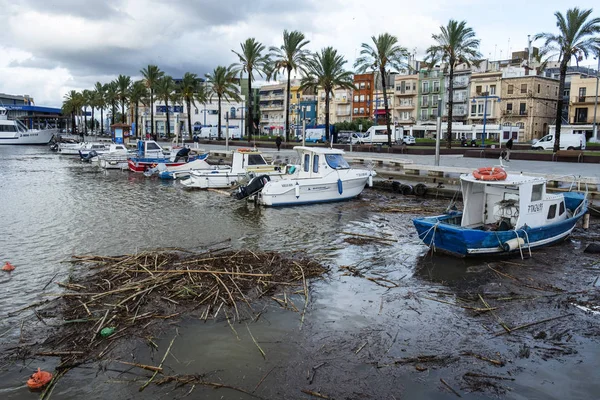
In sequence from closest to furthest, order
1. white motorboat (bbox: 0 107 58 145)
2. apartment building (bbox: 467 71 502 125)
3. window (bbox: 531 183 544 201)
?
window (bbox: 531 183 544 201) → apartment building (bbox: 467 71 502 125) → white motorboat (bbox: 0 107 58 145)

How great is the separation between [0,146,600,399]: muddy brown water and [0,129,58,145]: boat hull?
74.4 metres

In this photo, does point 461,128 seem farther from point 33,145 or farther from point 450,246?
point 33,145

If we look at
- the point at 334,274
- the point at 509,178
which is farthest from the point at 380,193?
the point at 334,274

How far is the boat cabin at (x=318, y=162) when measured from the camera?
74.5ft

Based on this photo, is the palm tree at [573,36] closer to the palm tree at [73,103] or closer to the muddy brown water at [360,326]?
the muddy brown water at [360,326]

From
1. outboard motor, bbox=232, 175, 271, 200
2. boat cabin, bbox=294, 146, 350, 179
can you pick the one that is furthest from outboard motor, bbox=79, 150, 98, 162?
boat cabin, bbox=294, 146, 350, 179

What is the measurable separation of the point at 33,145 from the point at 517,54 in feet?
311

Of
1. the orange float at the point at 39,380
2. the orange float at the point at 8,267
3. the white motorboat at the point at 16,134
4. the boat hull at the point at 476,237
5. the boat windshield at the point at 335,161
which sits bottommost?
the orange float at the point at 39,380

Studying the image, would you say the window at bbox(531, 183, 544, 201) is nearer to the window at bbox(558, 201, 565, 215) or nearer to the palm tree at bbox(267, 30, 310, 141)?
the window at bbox(558, 201, 565, 215)

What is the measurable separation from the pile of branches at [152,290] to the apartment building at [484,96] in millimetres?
71415

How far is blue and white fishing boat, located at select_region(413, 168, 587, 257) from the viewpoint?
1266cm

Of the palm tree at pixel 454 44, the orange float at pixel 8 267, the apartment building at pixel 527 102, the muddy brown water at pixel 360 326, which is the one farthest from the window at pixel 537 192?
the apartment building at pixel 527 102

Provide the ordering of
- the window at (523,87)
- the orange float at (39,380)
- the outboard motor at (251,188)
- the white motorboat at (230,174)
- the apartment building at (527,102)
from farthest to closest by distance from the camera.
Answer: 1. the window at (523,87)
2. the apartment building at (527,102)
3. the white motorboat at (230,174)
4. the outboard motor at (251,188)
5. the orange float at (39,380)

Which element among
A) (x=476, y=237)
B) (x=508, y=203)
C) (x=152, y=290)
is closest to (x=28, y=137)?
(x=152, y=290)
